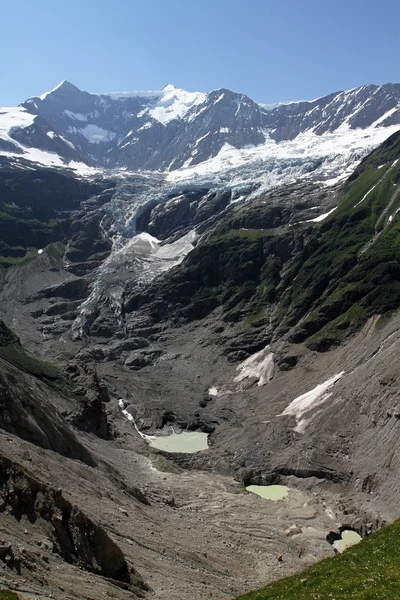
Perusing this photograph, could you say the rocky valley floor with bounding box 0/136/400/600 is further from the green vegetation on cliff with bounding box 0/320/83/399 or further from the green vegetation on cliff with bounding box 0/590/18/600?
the green vegetation on cliff with bounding box 0/590/18/600

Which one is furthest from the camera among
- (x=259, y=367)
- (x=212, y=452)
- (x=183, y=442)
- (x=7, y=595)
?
(x=259, y=367)

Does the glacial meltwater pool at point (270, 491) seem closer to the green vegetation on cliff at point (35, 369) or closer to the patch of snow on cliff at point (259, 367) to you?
the green vegetation on cliff at point (35, 369)

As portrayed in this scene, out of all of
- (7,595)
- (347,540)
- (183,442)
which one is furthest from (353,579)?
(183,442)

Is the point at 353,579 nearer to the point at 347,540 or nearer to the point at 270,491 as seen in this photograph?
the point at 347,540

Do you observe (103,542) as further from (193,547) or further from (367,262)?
(367,262)

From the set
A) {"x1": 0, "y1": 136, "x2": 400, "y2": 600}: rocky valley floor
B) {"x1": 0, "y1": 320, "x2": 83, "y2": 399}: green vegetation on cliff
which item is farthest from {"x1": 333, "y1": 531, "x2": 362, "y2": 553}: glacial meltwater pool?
{"x1": 0, "y1": 320, "x2": 83, "y2": 399}: green vegetation on cliff

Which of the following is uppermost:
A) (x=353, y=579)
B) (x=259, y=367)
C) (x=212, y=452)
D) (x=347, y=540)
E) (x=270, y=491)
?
(x=353, y=579)
